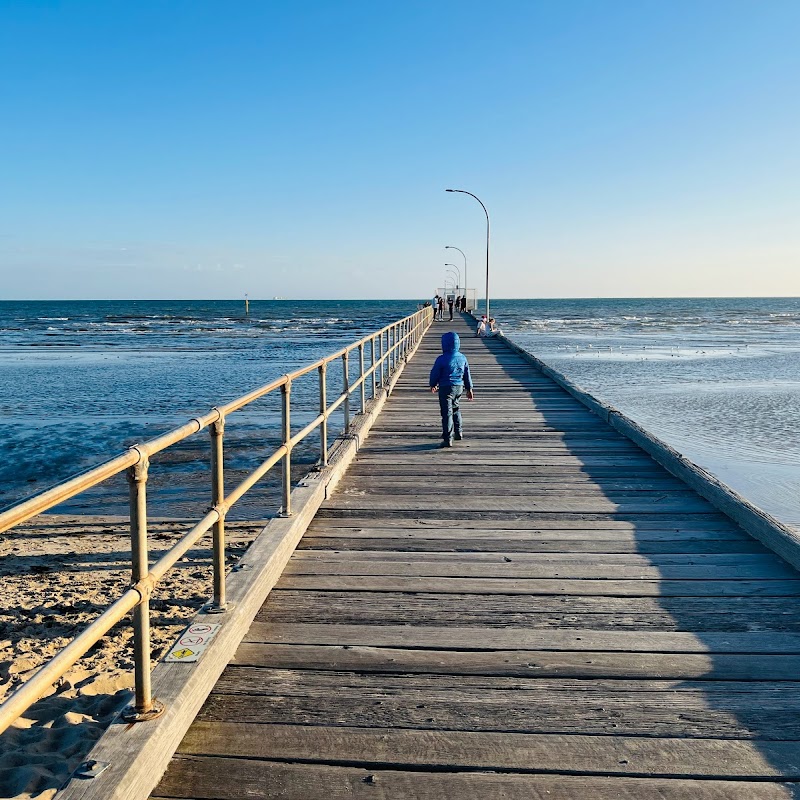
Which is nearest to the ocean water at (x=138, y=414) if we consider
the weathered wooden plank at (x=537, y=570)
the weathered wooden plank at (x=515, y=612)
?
the weathered wooden plank at (x=537, y=570)

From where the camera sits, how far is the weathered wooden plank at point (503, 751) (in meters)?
2.33

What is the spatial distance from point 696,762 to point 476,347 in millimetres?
21322

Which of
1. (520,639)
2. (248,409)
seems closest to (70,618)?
(520,639)

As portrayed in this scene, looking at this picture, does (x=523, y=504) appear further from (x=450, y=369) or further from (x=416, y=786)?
(x=416, y=786)

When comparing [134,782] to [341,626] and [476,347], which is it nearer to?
[341,626]

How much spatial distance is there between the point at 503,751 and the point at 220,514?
1396 millimetres

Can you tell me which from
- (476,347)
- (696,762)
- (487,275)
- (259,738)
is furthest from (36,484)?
(487,275)

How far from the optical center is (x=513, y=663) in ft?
9.83

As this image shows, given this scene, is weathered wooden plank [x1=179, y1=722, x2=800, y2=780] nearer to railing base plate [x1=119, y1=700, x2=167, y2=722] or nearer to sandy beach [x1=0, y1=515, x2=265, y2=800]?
railing base plate [x1=119, y1=700, x2=167, y2=722]

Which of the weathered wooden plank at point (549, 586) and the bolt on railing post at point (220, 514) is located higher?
A: the bolt on railing post at point (220, 514)

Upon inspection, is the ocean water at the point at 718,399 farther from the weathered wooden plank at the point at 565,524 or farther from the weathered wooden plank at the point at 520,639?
the weathered wooden plank at the point at 520,639

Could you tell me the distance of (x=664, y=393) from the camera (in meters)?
20.1

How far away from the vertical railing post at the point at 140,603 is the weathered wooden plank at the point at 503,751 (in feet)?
0.71

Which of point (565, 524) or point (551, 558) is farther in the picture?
point (565, 524)
